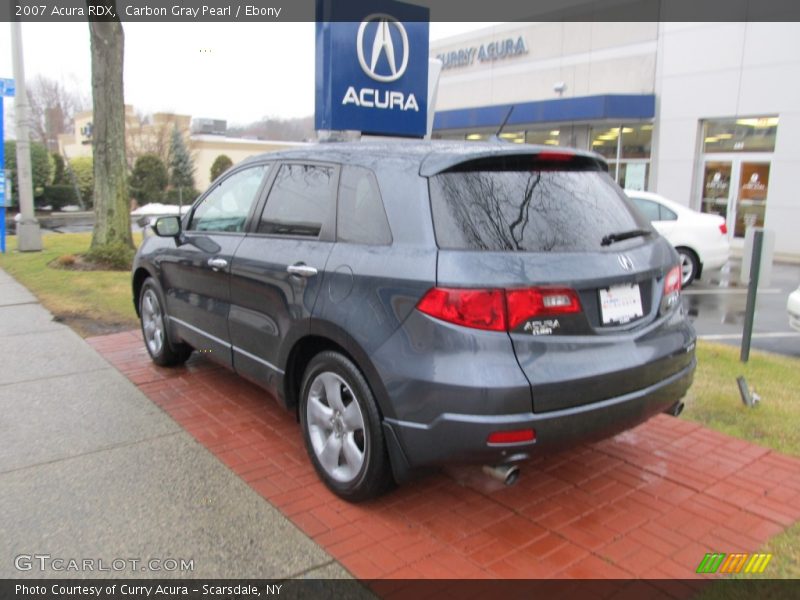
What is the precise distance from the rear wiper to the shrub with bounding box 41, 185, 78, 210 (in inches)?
1247

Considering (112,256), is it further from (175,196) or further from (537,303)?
(175,196)

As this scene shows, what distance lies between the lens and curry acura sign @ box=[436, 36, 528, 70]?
23750mm

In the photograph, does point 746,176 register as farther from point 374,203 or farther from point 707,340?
point 374,203

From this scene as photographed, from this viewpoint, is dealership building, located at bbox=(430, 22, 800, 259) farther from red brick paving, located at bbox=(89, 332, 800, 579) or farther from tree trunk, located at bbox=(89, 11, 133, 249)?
red brick paving, located at bbox=(89, 332, 800, 579)

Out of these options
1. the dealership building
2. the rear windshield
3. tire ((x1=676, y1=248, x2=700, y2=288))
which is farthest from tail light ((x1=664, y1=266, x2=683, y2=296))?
the dealership building

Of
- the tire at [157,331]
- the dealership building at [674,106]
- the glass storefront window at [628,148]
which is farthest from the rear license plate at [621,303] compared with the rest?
the glass storefront window at [628,148]

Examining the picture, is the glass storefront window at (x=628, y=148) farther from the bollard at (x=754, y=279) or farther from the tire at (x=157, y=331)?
the tire at (x=157, y=331)

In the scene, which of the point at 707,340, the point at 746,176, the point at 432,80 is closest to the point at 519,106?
the point at 746,176

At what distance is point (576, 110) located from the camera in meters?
20.1

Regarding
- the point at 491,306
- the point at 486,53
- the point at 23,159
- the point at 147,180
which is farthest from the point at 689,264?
the point at 147,180

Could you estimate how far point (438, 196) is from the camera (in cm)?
309

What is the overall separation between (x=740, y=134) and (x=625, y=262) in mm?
17348

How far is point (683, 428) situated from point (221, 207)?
363 centimetres

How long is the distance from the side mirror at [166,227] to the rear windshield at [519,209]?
277 cm
